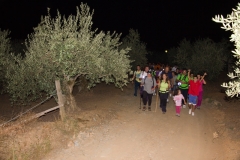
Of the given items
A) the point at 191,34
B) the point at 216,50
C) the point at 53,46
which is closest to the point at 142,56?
the point at 216,50

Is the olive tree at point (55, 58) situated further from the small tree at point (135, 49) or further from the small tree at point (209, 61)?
the small tree at point (135, 49)

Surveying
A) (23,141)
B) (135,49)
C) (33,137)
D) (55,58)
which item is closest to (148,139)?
(33,137)

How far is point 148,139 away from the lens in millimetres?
8242

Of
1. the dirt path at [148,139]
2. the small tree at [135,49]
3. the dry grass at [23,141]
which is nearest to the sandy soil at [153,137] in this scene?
the dirt path at [148,139]

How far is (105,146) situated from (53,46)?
4194 mm

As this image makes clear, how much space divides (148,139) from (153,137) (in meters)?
0.29

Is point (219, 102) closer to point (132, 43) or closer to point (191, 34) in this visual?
point (132, 43)

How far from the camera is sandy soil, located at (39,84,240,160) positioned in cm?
706

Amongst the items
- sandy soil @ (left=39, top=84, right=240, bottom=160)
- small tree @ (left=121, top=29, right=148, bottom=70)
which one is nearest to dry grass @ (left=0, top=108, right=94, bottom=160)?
sandy soil @ (left=39, top=84, right=240, bottom=160)

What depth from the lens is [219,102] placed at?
13.6 metres

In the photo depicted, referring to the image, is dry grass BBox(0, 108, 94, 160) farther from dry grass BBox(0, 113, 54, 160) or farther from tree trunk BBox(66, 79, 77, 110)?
tree trunk BBox(66, 79, 77, 110)

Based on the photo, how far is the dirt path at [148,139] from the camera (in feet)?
23.0

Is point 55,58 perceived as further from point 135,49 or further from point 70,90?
point 135,49

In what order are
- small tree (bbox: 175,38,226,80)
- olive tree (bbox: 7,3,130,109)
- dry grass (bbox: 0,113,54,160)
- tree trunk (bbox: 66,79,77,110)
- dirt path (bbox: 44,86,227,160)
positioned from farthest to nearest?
1. small tree (bbox: 175,38,226,80)
2. tree trunk (bbox: 66,79,77,110)
3. olive tree (bbox: 7,3,130,109)
4. dirt path (bbox: 44,86,227,160)
5. dry grass (bbox: 0,113,54,160)
